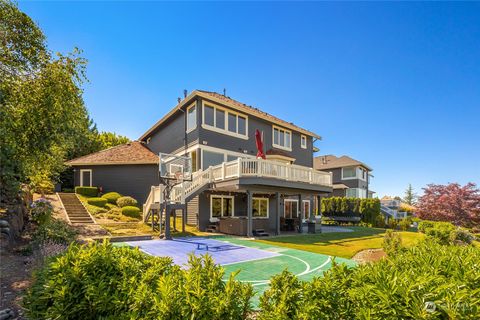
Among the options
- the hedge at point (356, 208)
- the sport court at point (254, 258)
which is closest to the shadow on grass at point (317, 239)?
the sport court at point (254, 258)

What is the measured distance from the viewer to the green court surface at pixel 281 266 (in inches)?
274

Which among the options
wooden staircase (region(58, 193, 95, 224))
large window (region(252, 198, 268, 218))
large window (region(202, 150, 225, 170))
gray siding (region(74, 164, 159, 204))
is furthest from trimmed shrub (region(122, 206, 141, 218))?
large window (region(252, 198, 268, 218))

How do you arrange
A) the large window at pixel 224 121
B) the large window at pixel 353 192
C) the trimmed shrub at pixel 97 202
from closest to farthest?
1. the large window at pixel 224 121
2. the trimmed shrub at pixel 97 202
3. the large window at pixel 353 192

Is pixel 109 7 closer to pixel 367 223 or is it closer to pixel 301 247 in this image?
pixel 301 247

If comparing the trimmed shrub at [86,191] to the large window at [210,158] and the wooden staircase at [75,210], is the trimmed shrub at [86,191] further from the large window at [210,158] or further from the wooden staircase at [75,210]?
the large window at [210,158]

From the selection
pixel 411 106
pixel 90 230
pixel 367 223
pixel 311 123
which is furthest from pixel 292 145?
pixel 90 230

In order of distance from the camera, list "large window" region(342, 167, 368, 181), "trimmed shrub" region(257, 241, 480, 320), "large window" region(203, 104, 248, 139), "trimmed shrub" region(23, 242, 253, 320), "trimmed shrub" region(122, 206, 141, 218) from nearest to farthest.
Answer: "trimmed shrub" region(257, 241, 480, 320), "trimmed shrub" region(23, 242, 253, 320), "large window" region(203, 104, 248, 139), "trimmed shrub" region(122, 206, 141, 218), "large window" region(342, 167, 368, 181)

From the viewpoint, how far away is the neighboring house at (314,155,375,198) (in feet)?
122

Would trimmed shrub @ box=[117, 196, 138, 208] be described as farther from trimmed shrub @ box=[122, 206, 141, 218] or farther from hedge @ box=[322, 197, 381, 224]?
hedge @ box=[322, 197, 381, 224]

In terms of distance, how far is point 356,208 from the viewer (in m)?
28.4

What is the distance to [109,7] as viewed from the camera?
10469 mm

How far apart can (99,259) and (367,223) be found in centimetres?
2996

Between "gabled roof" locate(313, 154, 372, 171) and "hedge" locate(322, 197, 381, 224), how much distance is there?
32.8ft

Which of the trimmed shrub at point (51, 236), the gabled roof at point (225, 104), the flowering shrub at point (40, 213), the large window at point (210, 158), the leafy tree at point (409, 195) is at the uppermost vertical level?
the gabled roof at point (225, 104)
